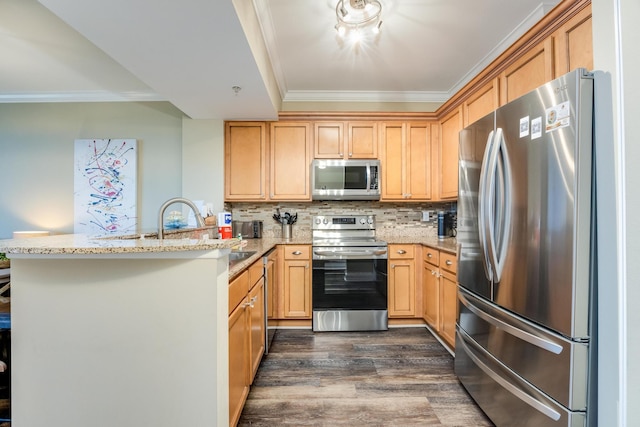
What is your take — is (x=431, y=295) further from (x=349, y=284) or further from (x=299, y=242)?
(x=299, y=242)

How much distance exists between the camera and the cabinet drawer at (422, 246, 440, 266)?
2.59 metres

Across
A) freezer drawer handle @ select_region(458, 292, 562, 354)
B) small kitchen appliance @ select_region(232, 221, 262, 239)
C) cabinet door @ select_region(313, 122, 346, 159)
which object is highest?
cabinet door @ select_region(313, 122, 346, 159)

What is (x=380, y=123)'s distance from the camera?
323 centimetres

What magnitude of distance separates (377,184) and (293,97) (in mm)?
1393

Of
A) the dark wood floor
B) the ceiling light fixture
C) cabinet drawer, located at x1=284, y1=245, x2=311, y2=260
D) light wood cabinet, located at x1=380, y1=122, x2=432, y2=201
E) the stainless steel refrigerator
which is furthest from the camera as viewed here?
light wood cabinet, located at x1=380, y1=122, x2=432, y2=201

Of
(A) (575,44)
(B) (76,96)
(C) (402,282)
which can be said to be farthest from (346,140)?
(B) (76,96)

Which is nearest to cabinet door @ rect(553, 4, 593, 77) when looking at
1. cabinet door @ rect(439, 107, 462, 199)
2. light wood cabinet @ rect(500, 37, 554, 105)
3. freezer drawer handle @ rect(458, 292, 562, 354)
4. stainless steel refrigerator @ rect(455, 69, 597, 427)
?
light wood cabinet @ rect(500, 37, 554, 105)

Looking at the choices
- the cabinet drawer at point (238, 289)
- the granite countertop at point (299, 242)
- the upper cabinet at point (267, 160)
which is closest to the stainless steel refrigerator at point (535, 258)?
the granite countertop at point (299, 242)

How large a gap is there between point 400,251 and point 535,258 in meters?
1.71

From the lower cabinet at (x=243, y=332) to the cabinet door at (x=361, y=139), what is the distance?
1.70 metres

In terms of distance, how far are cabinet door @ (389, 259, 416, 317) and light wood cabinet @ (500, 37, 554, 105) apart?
1657 mm

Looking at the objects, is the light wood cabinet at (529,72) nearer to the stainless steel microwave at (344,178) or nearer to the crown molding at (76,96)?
the stainless steel microwave at (344,178)

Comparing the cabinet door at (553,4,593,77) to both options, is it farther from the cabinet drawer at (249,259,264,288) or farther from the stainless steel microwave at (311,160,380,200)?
the cabinet drawer at (249,259,264,288)

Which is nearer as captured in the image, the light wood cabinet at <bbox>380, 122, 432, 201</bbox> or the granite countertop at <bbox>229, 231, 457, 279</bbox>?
the granite countertop at <bbox>229, 231, 457, 279</bbox>
